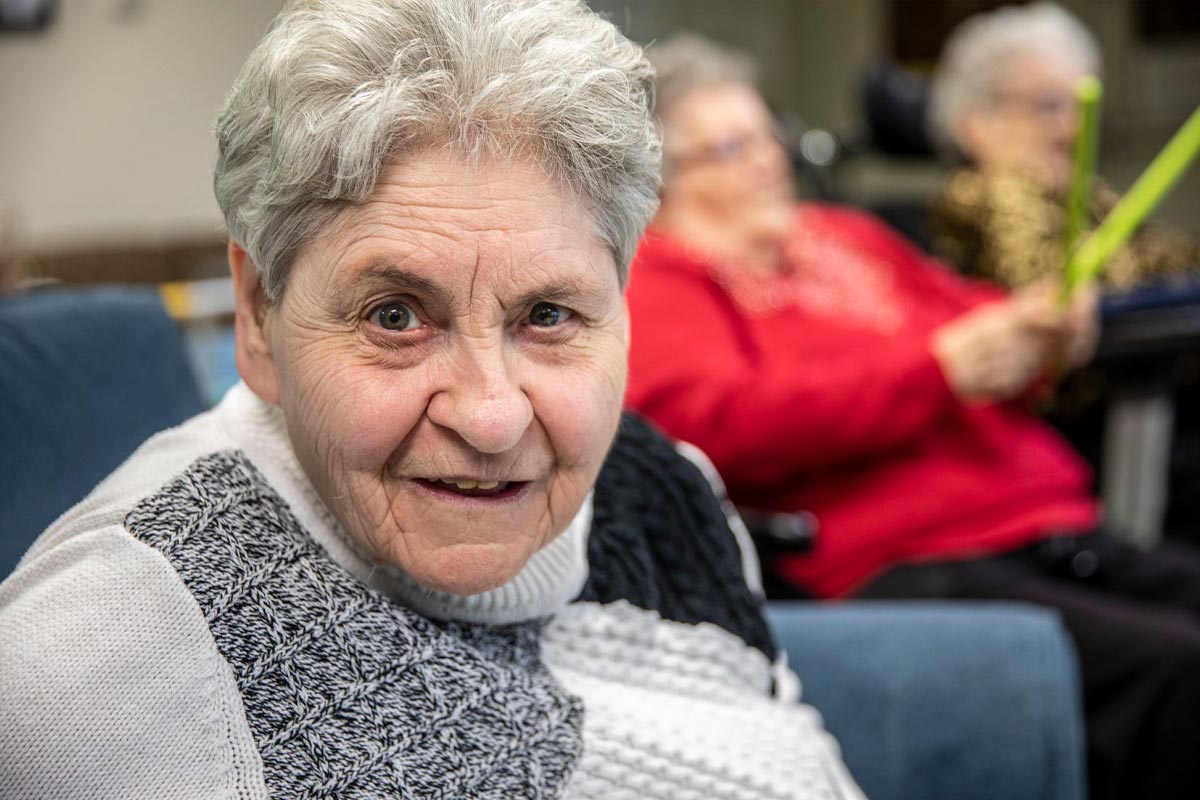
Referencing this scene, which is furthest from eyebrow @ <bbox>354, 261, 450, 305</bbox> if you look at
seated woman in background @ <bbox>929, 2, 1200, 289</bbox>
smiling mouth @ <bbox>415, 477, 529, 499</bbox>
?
seated woman in background @ <bbox>929, 2, 1200, 289</bbox>

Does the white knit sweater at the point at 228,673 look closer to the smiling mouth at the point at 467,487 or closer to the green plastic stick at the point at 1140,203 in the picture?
the smiling mouth at the point at 467,487

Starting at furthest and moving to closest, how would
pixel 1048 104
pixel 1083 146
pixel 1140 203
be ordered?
pixel 1048 104, pixel 1140 203, pixel 1083 146

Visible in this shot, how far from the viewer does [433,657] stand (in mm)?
814

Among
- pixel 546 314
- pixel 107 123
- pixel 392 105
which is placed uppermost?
pixel 392 105

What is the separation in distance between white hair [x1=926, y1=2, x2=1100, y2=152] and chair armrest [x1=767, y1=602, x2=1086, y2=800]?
5.14ft

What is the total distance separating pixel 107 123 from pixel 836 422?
1.22 meters

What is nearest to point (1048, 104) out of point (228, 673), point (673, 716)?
point (673, 716)

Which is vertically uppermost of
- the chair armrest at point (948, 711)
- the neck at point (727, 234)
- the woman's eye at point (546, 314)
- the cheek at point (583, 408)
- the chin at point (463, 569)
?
the woman's eye at point (546, 314)

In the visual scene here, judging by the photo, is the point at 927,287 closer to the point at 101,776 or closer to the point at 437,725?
the point at 437,725

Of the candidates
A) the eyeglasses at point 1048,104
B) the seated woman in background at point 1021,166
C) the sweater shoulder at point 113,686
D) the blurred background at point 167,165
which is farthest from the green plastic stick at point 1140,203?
the sweater shoulder at point 113,686

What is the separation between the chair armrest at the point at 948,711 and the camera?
52.4 inches

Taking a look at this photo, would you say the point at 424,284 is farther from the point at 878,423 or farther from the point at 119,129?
the point at 119,129

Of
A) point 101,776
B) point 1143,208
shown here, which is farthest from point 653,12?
point 101,776

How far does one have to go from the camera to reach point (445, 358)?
0.76m
